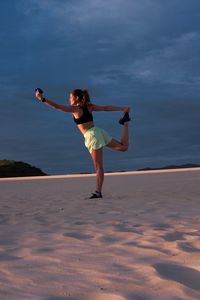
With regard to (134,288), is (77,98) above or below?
above

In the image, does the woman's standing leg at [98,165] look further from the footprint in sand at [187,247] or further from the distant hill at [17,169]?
the distant hill at [17,169]

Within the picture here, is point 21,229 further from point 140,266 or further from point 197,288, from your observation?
point 197,288

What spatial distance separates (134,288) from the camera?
2.34 meters

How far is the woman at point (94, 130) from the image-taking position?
26.7 ft

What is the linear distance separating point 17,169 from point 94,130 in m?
28.3

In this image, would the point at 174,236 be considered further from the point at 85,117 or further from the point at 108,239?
the point at 85,117

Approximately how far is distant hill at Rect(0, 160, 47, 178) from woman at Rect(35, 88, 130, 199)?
26595 millimetres

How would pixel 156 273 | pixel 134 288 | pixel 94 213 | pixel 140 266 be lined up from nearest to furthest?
pixel 134 288, pixel 156 273, pixel 140 266, pixel 94 213

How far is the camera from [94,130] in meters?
8.12

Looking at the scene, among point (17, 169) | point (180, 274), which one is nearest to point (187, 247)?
point (180, 274)

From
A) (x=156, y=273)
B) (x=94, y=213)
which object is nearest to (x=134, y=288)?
(x=156, y=273)

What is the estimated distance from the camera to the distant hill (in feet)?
114

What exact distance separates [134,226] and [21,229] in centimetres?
113

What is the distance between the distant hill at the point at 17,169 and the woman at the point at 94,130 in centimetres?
2659
